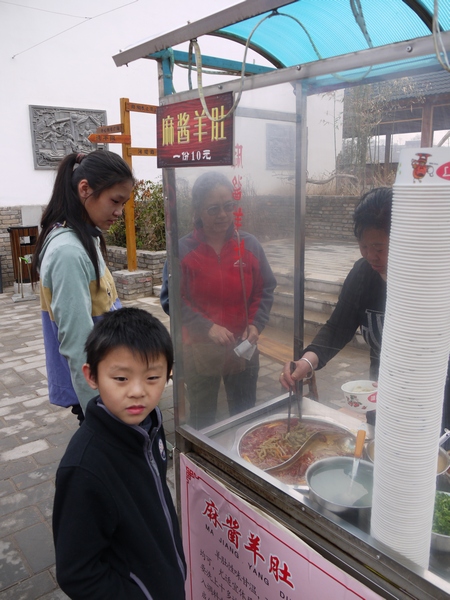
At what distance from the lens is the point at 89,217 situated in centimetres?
207

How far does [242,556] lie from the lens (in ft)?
5.20

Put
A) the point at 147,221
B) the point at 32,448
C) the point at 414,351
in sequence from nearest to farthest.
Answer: the point at 414,351 → the point at 32,448 → the point at 147,221

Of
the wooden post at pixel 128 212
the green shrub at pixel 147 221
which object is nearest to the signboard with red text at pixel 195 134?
the wooden post at pixel 128 212

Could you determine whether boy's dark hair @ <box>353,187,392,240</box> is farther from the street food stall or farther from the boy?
the boy

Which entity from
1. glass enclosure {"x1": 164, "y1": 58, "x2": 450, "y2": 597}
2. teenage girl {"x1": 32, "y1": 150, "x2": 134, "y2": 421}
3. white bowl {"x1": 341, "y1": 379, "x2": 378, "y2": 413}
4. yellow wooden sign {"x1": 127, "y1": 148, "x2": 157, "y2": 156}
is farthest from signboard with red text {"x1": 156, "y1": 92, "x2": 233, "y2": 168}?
yellow wooden sign {"x1": 127, "y1": 148, "x2": 157, "y2": 156}

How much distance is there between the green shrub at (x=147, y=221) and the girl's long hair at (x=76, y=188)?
20.7ft

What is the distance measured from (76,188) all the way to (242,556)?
62.1 inches

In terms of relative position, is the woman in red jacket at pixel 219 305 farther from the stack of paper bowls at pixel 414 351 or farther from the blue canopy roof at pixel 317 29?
the stack of paper bowls at pixel 414 351

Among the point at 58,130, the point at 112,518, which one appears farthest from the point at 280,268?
the point at 58,130

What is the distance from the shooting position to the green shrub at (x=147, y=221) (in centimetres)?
849

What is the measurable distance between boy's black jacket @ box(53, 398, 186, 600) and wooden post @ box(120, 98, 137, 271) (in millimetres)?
5773

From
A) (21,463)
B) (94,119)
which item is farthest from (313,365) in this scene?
(94,119)

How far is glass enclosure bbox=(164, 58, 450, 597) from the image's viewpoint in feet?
4.86

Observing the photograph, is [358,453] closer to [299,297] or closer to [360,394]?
[360,394]
